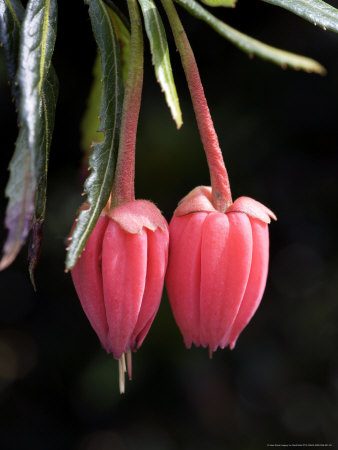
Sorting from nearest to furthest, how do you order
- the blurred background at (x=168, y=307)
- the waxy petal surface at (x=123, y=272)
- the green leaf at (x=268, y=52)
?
the green leaf at (x=268, y=52)
the waxy petal surface at (x=123, y=272)
the blurred background at (x=168, y=307)

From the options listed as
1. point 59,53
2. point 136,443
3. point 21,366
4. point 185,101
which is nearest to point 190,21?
point 185,101

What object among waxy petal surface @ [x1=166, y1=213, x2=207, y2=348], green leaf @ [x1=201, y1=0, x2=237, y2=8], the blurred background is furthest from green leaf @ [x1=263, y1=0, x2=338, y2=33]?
the blurred background

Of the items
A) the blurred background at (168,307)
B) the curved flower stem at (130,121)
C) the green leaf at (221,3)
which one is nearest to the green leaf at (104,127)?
the curved flower stem at (130,121)

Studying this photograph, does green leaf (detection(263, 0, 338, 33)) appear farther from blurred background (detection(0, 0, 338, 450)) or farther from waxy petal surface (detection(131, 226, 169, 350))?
blurred background (detection(0, 0, 338, 450))

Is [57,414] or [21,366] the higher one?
[21,366]

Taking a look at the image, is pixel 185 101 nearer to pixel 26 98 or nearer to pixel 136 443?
pixel 136 443

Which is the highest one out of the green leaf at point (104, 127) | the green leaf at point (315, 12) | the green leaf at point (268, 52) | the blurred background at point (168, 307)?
the green leaf at point (315, 12)

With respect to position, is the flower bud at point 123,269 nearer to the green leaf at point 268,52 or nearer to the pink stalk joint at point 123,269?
the pink stalk joint at point 123,269
